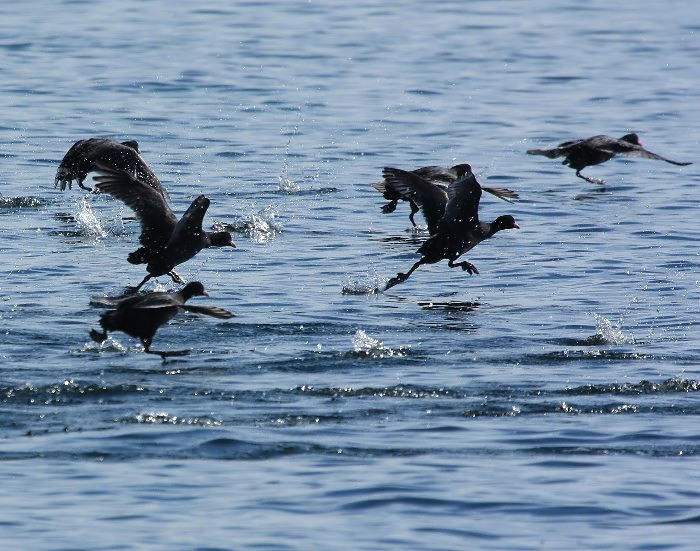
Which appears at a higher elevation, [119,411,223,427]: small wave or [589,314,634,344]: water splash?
[119,411,223,427]: small wave

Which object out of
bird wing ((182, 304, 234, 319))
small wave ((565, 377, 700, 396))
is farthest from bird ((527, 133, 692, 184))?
bird wing ((182, 304, 234, 319))

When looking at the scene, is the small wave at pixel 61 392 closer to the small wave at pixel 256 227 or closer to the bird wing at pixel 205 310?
the bird wing at pixel 205 310

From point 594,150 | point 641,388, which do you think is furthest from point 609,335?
point 594,150

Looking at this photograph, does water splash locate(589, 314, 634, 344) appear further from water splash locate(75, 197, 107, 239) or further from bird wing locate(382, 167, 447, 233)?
water splash locate(75, 197, 107, 239)

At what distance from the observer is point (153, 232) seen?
12.1 m

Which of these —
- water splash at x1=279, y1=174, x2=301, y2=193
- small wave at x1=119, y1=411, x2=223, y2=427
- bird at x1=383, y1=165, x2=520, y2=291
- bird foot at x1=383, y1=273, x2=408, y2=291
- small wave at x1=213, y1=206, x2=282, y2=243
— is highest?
small wave at x1=119, y1=411, x2=223, y2=427

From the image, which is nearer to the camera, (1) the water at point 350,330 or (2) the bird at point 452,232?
(1) the water at point 350,330

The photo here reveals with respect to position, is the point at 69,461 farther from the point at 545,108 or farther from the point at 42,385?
the point at 545,108

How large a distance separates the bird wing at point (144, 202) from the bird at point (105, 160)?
0.86 m

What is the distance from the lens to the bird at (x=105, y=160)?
13.6 metres

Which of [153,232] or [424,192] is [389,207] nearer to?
[424,192]

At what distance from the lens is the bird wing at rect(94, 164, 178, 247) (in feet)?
39.7

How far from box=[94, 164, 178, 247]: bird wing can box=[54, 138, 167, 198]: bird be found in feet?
2.83

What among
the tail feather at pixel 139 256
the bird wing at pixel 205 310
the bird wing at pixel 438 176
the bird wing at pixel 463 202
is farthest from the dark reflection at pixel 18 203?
the bird wing at pixel 205 310
